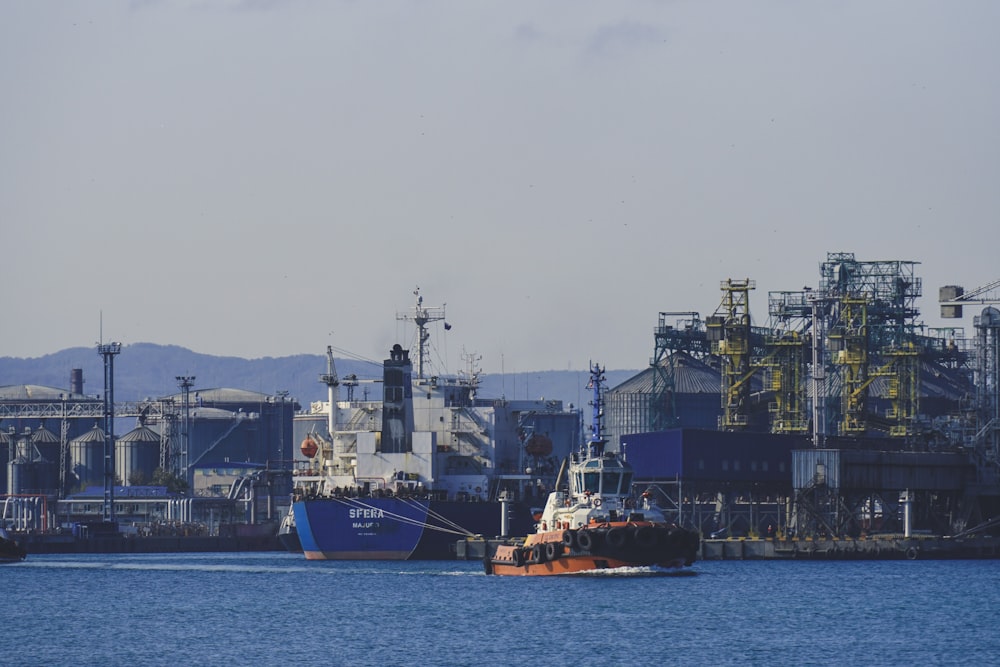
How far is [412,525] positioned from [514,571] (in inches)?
844

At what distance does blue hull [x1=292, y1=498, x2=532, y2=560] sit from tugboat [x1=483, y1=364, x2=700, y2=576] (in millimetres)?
22703

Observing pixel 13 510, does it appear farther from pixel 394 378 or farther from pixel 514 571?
pixel 514 571

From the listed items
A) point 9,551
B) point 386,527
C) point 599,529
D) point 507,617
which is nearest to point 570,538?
point 599,529

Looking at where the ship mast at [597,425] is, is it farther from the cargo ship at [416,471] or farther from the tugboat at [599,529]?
the cargo ship at [416,471]

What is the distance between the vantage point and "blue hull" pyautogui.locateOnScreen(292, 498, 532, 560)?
120 m

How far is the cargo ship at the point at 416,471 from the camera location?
394 feet

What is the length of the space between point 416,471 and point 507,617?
4360cm

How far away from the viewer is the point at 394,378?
126500mm

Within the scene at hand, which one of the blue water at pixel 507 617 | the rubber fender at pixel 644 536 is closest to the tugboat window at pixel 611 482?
the rubber fender at pixel 644 536

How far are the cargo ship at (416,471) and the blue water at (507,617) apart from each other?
5.83 metres

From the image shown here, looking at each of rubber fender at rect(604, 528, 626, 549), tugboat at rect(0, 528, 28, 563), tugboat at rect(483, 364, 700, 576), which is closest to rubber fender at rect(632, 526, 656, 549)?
tugboat at rect(483, 364, 700, 576)

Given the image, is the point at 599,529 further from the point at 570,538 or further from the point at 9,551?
the point at 9,551

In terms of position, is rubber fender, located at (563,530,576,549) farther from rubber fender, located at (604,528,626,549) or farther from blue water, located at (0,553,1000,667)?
blue water, located at (0,553,1000,667)

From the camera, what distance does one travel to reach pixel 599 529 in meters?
92.6
